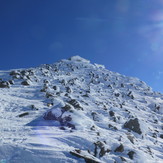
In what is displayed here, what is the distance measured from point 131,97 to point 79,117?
2667 cm

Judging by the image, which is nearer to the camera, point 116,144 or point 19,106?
point 116,144

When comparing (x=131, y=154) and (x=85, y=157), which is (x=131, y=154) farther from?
(x=85, y=157)

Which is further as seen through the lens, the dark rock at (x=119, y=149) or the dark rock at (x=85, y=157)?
the dark rock at (x=119, y=149)

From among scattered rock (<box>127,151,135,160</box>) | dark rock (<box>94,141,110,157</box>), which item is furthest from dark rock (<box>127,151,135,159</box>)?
dark rock (<box>94,141,110,157</box>)

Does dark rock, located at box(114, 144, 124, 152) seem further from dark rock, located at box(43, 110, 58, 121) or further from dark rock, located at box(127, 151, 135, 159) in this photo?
dark rock, located at box(43, 110, 58, 121)

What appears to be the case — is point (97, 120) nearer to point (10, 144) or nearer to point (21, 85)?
point (10, 144)

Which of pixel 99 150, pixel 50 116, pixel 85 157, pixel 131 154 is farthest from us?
pixel 50 116

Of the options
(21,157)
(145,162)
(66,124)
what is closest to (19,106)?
(66,124)

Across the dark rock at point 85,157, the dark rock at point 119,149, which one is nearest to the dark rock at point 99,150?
the dark rock at point 119,149

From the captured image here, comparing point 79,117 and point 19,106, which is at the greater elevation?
point 19,106

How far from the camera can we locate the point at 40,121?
38.8 feet

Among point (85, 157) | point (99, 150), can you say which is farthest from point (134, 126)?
point (85, 157)

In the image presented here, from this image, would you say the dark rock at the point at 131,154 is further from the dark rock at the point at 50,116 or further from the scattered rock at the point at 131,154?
the dark rock at the point at 50,116

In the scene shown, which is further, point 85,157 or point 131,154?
point 131,154
